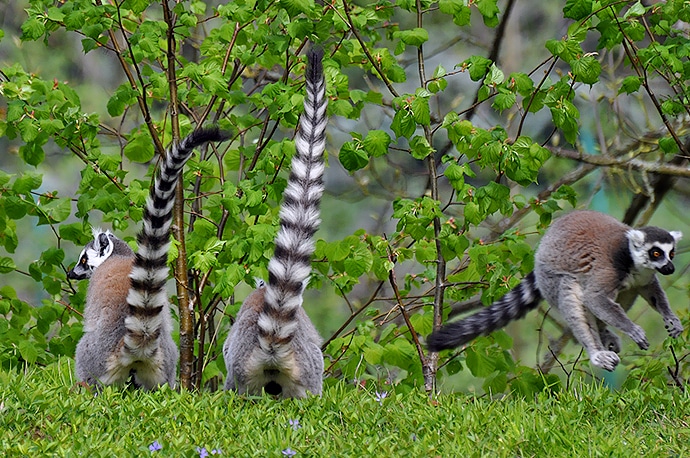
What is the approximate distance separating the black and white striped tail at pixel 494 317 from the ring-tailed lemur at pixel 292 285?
2.38ft

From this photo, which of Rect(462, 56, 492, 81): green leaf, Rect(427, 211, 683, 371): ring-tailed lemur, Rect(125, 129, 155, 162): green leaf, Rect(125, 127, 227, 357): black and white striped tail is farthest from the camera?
Rect(125, 129, 155, 162): green leaf

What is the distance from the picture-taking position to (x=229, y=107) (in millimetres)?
6203

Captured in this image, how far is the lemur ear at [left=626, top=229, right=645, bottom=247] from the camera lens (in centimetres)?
443

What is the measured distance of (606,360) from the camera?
14.4ft

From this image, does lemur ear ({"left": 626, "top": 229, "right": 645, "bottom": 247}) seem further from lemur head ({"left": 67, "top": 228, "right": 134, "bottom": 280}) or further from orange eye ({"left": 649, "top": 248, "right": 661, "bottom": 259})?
lemur head ({"left": 67, "top": 228, "right": 134, "bottom": 280})

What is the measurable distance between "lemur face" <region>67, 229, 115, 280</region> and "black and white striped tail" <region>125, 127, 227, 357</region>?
1107 mm

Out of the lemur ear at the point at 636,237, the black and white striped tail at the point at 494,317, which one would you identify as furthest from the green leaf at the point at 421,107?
the lemur ear at the point at 636,237

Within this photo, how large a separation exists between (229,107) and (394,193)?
2.36m

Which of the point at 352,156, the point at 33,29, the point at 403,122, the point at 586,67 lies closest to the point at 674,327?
the point at 586,67

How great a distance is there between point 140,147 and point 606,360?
Result: 2.79 meters

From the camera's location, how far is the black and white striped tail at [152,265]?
14.1ft

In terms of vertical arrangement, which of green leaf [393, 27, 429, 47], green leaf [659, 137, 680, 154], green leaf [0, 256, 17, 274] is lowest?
green leaf [0, 256, 17, 274]

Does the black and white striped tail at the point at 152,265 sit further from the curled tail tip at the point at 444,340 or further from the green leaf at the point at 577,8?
the green leaf at the point at 577,8

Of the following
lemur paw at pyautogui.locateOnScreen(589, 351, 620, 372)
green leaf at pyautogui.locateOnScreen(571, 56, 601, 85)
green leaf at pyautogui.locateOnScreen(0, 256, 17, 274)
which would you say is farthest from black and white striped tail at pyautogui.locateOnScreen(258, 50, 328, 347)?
green leaf at pyautogui.locateOnScreen(0, 256, 17, 274)
